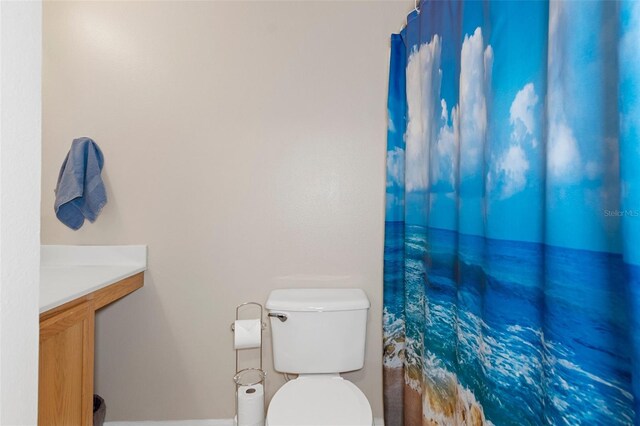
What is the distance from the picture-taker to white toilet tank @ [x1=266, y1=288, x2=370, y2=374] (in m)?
1.42

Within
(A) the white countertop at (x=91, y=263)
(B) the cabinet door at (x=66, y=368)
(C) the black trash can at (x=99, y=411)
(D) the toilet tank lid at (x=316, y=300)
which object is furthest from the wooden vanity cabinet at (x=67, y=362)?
(D) the toilet tank lid at (x=316, y=300)

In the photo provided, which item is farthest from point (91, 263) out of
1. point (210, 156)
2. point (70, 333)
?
point (210, 156)

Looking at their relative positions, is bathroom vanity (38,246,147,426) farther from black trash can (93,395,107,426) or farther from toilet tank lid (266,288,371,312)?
toilet tank lid (266,288,371,312)

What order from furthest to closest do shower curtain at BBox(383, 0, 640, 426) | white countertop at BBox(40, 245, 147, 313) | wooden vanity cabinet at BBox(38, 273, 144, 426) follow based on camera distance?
white countertop at BBox(40, 245, 147, 313) → wooden vanity cabinet at BBox(38, 273, 144, 426) → shower curtain at BBox(383, 0, 640, 426)

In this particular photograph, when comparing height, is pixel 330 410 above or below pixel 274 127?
below

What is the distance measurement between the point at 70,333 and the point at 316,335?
906 mm

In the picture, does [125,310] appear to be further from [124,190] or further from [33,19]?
[33,19]

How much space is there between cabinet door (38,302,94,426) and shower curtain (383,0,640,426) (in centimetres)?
127

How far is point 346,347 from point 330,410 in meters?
0.33

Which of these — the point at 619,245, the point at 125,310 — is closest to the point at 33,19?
the point at 619,245

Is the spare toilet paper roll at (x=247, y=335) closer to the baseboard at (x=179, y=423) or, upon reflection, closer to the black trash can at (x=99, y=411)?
the baseboard at (x=179, y=423)

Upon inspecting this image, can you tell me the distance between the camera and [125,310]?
160 centimetres

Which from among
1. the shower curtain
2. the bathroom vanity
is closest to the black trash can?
the bathroom vanity

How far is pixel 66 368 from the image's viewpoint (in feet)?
3.52
